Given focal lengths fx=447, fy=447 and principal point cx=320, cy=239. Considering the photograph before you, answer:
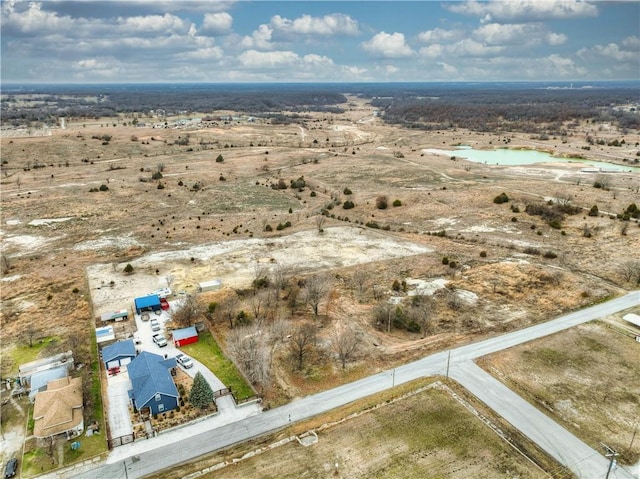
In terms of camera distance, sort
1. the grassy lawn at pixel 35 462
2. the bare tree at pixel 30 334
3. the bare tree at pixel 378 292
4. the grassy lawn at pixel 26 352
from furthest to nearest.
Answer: the bare tree at pixel 378 292, the bare tree at pixel 30 334, the grassy lawn at pixel 26 352, the grassy lawn at pixel 35 462

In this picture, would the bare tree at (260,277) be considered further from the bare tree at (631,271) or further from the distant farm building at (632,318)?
the bare tree at (631,271)

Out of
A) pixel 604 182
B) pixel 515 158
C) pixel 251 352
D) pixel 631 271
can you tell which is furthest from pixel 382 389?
pixel 515 158

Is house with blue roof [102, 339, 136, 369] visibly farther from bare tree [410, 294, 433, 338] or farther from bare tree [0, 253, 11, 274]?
bare tree [0, 253, 11, 274]

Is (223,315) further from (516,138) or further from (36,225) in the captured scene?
(516,138)

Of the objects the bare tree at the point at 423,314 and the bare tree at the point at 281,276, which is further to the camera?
the bare tree at the point at 281,276

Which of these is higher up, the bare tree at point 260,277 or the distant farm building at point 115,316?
the bare tree at point 260,277

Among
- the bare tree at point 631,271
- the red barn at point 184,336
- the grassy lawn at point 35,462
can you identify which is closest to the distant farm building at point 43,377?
the grassy lawn at point 35,462
